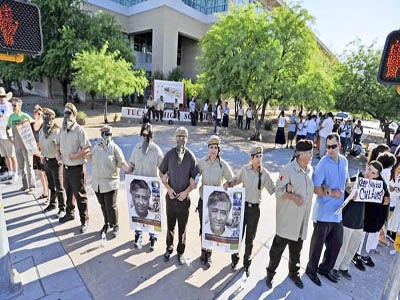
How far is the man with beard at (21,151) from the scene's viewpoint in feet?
17.5

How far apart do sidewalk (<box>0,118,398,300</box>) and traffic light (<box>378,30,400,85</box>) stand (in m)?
2.71

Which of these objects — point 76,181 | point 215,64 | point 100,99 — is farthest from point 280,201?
point 100,99

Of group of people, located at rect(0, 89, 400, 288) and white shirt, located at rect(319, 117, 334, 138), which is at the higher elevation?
white shirt, located at rect(319, 117, 334, 138)

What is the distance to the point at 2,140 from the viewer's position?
18.8 feet

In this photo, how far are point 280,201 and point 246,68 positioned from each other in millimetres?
10950

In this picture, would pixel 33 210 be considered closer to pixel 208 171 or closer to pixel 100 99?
pixel 208 171

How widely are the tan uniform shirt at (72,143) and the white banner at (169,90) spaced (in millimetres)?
16695

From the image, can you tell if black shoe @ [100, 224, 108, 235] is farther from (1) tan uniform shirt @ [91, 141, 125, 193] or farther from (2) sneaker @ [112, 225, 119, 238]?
(1) tan uniform shirt @ [91, 141, 125, 193]

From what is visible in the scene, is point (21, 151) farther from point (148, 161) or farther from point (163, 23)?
point (163, 23)

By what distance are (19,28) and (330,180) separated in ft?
12.8

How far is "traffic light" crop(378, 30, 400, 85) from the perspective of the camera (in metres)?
2.29

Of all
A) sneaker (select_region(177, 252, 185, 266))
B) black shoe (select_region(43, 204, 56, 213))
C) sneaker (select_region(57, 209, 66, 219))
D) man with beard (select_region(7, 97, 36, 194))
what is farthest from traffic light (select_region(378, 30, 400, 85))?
man with beard (select_region(7, 97, 36, 194))

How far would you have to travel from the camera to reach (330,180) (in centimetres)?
326

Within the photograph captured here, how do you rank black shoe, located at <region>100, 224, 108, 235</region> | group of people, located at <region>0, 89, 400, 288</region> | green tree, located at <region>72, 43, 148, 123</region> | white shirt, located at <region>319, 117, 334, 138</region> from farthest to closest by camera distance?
green tree, located at <region>72, 43, 148, 123</region>, white shirt, located at <region>319, 117, 334, 138</region>, black shoe, located at <region>100, 224, 108, 235</region>, group of people, located at <region>0, 89, 400, 288</region>
